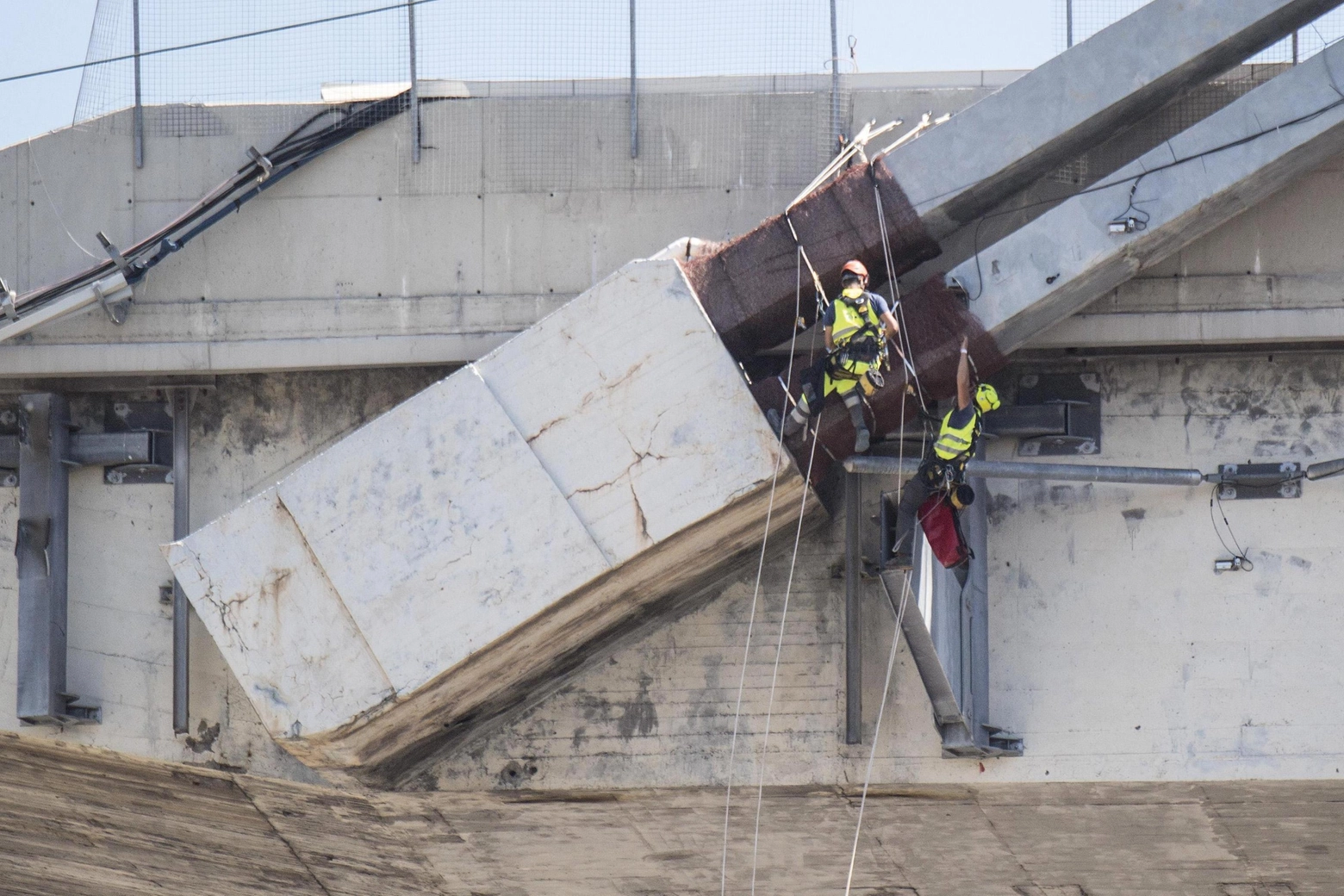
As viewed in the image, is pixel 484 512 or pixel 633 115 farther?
pixel 633 115

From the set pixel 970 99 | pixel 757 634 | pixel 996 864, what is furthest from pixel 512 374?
pixel 996 864

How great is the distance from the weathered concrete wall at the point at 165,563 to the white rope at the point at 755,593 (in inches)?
100

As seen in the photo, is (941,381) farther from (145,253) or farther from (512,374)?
(145,253)

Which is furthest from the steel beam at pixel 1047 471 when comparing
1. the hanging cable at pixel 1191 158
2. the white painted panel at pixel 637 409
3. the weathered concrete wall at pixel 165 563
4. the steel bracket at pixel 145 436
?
the steel bracket at pixel 145 436

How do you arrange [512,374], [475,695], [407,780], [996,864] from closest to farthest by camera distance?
[512,374]
[475,695]
[407,780]
[996,864]

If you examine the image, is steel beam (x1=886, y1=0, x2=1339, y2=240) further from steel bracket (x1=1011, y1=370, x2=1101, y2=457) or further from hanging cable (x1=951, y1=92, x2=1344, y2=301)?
steel bracket (x1=1011, y1=370, x2=1101, y2=457)

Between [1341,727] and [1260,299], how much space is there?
9.09 feet

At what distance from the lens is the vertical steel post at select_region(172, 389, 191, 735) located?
10484 mm

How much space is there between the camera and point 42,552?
10602 mm

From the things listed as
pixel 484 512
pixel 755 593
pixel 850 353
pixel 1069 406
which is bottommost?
pixel 755 593

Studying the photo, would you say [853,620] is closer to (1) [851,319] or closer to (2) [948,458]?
(2) [948,458]

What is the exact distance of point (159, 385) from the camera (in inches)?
424

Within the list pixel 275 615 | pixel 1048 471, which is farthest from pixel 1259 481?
pixel 275 615

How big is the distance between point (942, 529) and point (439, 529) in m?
2.97
